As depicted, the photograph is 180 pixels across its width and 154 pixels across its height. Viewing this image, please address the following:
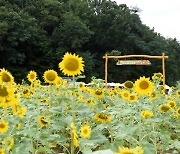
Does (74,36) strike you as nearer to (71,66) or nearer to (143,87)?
(143,87)

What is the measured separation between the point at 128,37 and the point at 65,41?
519cm

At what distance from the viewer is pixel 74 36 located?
28.5 meters

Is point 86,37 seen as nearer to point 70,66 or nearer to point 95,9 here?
point 95,9

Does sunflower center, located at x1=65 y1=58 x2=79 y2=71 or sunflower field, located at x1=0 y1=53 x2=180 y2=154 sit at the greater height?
sunflower center, located at x1=65 y1=58 x2=79 y2=71

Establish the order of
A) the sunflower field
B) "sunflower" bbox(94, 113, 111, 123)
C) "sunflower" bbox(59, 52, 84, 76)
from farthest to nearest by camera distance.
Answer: "sunflower" bbox(94, 113, 111, 123) < "sunflower" bbox(59, 52, 84, 76) < the sunflower field

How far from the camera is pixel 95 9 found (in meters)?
33.7

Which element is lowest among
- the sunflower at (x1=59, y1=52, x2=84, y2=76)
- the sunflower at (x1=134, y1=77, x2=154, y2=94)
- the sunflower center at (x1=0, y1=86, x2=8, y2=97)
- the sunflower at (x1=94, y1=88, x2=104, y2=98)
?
the sunflower at (x1=94, y1=88, x2=104, y2=98)

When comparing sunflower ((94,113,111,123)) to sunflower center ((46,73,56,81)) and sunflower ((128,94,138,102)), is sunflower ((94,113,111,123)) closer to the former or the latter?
sunflower ((128,94,138,102))

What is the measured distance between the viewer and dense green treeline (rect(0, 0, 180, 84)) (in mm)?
26344

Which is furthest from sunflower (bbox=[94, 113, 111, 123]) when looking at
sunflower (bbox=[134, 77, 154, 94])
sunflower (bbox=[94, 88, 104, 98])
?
sunflower (bbox=[94, 88, 104, 98])

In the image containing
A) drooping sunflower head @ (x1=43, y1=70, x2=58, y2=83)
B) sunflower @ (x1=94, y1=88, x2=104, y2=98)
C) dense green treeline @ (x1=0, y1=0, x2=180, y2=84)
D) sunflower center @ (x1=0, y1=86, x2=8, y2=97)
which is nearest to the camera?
sunflower center @ (x1=0, y1=86, x2=8, y2=97)

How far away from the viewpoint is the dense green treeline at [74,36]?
26344mm

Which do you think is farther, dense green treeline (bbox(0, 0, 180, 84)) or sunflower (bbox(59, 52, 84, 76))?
dense green treeline (bbox(0, 0, 180, 84))

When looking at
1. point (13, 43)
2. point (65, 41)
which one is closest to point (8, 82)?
point (13, 43)
